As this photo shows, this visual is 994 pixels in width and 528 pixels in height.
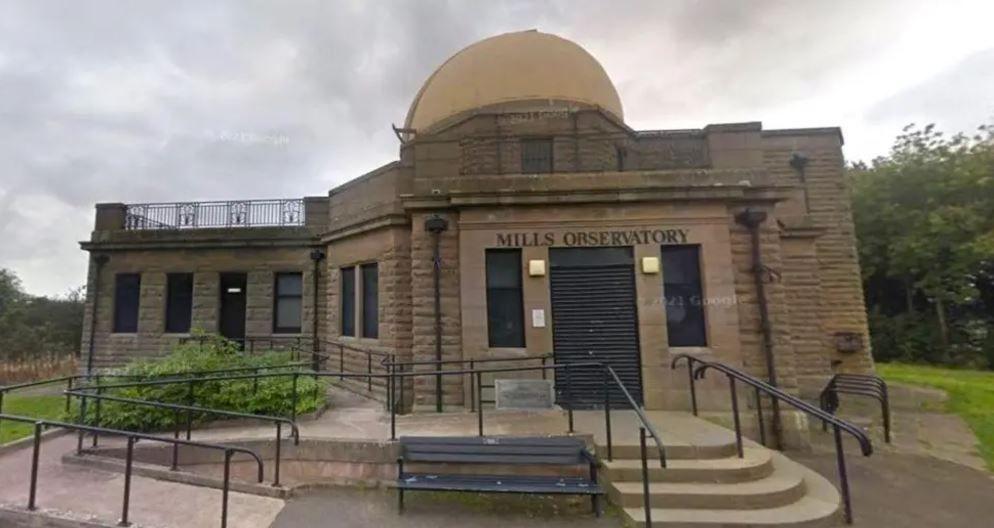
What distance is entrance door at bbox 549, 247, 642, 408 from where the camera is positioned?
734cm

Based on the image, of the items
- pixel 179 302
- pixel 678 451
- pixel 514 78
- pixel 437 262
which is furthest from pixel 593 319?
pixel 179 302

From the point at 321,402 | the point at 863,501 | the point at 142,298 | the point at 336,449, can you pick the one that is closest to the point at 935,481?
the point at 863,501

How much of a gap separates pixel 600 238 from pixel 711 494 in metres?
4.17

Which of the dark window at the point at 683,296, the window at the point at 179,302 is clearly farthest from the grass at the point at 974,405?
the window at the point at 179,302

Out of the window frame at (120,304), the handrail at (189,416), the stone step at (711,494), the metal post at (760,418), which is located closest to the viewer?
the stone step at (711,494)

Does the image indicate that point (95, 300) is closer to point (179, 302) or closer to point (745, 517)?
point (179, 302)

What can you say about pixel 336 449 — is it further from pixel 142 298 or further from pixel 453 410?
pixel 142 298

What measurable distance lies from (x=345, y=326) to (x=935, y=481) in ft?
33.5

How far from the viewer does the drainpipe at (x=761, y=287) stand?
23.7 ft

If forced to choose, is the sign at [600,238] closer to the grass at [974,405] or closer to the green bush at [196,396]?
the green bush at [196,396]

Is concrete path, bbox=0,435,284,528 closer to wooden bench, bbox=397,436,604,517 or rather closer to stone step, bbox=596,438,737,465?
wooden bench, bbox=397,436,604,517

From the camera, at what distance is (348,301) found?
10.0m

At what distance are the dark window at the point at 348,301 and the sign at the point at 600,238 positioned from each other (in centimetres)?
411

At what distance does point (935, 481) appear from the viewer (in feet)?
19.2
